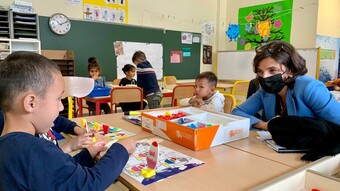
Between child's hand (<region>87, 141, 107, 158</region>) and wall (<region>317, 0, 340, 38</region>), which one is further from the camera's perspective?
wall (<region>317, 0, 340, 38</region>)

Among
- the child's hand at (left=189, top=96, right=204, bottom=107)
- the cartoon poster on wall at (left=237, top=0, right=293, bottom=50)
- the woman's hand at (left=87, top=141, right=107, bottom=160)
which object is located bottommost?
the woman's hand at (left=87, top=141, right=107, bottom=160)

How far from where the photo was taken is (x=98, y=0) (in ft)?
14.3

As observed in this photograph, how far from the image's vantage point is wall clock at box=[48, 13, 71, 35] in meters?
3.91

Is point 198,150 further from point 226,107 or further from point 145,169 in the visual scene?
point 226,107

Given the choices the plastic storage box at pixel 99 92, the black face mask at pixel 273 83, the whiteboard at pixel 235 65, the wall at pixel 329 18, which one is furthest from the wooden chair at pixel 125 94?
the wall at pixel 329 18

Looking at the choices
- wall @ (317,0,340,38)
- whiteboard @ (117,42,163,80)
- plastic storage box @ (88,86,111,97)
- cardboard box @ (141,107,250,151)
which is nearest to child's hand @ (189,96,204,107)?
cardboard box @ (141,107,250,151)

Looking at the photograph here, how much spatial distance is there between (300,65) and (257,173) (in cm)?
76

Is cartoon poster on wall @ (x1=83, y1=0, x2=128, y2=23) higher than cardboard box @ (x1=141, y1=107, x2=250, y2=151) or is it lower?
higher

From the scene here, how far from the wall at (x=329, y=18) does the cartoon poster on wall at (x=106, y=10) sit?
3536mm

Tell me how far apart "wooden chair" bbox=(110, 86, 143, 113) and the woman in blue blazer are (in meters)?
1.79

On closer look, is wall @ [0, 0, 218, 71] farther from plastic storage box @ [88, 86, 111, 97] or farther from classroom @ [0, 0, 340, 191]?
plastic storage box @ [88, 86, 111, 97]

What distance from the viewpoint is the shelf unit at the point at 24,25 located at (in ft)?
11.3

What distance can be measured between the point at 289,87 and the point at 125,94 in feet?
6.65

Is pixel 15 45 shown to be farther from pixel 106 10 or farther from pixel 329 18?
pixel 329 18
